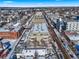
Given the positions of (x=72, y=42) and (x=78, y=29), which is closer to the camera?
(x=72, y=42)

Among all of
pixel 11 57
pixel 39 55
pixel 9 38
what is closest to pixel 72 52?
pixel 39 55

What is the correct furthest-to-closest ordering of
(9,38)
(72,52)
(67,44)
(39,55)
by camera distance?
1. (9,38)
2. (67,44)
3. (72,52)
4. (39,55)

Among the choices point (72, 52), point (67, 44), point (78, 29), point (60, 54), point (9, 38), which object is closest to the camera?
point (60, 54)

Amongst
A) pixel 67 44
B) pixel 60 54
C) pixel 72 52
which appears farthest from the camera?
pixel 67 44

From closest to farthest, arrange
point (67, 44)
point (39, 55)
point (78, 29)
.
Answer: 1. point (39, 55)
2. point (67, 44)
3. point (78, 29)

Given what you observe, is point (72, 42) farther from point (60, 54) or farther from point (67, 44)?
point (60, 54)

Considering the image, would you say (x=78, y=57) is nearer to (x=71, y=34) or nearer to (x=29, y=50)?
(x=29, y=50)

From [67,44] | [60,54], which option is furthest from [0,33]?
[60,54]

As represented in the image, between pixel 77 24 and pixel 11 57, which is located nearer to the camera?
pixel 11 57
